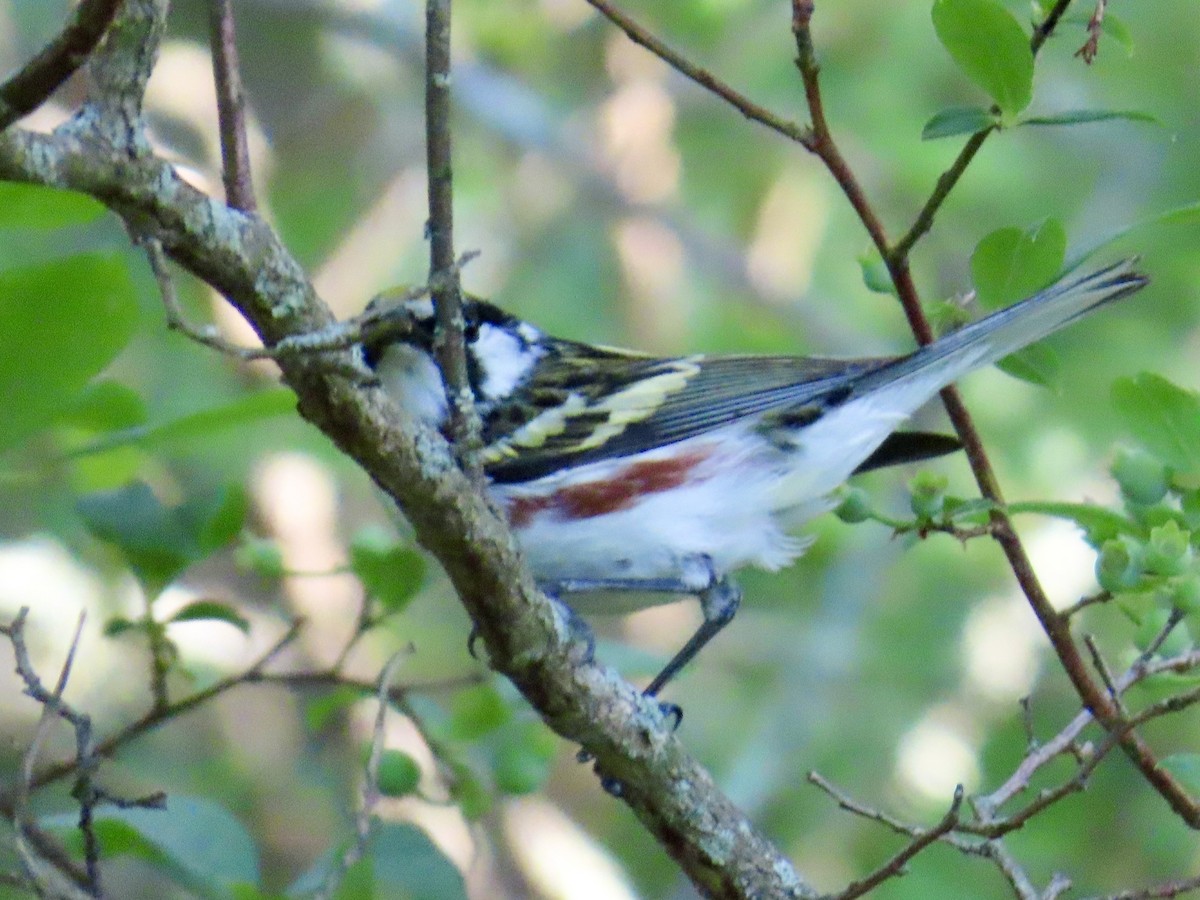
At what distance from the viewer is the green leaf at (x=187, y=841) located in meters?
1.94

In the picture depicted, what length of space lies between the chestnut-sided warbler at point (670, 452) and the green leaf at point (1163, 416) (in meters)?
0.73

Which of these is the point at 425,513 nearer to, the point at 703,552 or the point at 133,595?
the point at 703,552

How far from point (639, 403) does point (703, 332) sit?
203cm

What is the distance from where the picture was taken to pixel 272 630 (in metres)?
4.13

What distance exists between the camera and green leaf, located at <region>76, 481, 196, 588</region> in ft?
6.97

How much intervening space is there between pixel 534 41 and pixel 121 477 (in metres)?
2.89

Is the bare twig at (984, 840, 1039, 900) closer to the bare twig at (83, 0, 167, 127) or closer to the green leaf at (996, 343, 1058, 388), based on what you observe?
the green leaf at (996, 343, 1058, 388)

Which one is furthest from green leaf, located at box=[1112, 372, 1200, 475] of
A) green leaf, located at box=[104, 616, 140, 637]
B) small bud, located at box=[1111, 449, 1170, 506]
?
green leaf, located at box=[104, 616, 140, 637]

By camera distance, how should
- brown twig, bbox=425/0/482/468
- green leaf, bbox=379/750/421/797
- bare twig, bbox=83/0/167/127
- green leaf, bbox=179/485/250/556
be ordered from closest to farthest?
1. bare twig, bbox=83/0/167/127
2. brown twig, bbox=425/0/482/468
3. green leaf, bbox=179/485/250/556
4. green leaf, bbox=379/750/421/797

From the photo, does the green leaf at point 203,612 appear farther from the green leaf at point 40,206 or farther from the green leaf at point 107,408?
the green leaf at point 40,206

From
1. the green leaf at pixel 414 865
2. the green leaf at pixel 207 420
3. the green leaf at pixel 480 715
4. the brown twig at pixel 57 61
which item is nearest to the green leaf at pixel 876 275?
the green leaf at pixel 207 420

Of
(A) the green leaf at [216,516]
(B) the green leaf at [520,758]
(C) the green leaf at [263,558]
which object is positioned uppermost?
(C) the green leaf at [263,558]

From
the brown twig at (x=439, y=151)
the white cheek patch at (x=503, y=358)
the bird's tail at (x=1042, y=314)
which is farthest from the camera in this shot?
the white cheek patch at (x=503, y=358)

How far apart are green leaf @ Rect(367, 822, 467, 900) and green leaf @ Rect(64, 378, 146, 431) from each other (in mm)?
650
